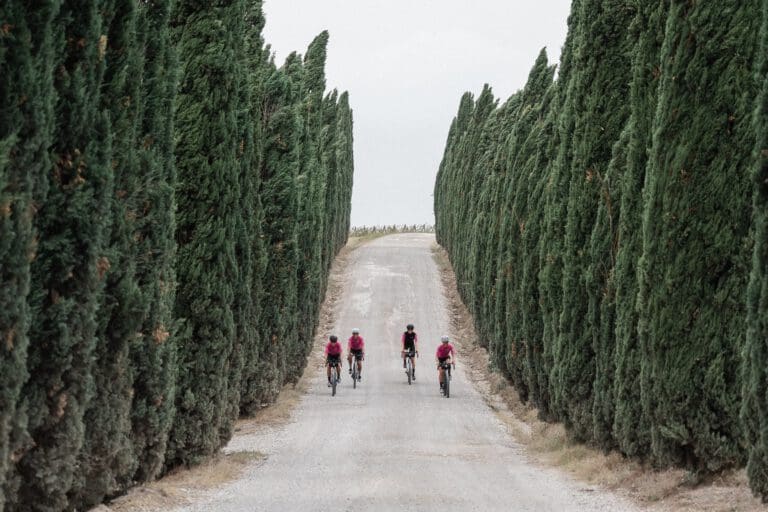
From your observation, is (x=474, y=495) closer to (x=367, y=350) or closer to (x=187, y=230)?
(x=187, y=230)

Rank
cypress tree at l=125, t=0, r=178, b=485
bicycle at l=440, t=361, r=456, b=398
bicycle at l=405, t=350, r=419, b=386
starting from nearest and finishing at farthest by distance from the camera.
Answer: cypress tree at l=125, t=0, r=178, b=485 → bicycle at l=440, t=361, r=456, b=398 → bicycle at l=405, t=350, r=419, b=386

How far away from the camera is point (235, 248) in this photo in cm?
1442

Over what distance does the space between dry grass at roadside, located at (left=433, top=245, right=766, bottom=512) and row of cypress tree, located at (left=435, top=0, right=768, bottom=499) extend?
24cm

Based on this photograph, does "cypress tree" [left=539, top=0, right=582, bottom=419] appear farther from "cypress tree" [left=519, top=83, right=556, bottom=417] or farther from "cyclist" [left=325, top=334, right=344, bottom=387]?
"cyclist" [left=325, top=334, right=344, bottom=387]

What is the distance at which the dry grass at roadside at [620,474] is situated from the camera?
32.7ft

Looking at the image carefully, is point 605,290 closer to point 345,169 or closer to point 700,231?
point 700,231

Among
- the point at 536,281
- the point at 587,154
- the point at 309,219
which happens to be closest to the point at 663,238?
the point at 587,154

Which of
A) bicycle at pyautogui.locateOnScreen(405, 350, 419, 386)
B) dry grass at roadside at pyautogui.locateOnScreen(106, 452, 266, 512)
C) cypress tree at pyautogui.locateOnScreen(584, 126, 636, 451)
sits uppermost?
cypress tree at pyautogui.locateOnScreen(584, 126, 636, 451)

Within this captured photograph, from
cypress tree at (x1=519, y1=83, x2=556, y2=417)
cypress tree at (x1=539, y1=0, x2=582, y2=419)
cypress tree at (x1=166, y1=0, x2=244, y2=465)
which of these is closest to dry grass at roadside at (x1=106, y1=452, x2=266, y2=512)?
cypress tree at (x1=166, y1=0, x2=244, y2=465)

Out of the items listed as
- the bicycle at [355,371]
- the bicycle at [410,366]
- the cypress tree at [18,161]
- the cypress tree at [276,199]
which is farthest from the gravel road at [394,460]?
the cypress tree at [18,161]

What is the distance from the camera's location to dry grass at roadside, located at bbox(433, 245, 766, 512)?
9.97m

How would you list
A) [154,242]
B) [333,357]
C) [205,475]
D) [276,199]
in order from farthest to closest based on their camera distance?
[333,357], [276,199], [205,475], [154,242]

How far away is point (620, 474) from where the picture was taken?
12.4 metres

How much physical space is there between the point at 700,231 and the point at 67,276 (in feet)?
21.5
